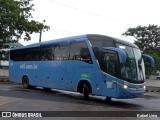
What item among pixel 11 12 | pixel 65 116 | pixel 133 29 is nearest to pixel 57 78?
pixel 65 116

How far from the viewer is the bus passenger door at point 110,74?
590 inches

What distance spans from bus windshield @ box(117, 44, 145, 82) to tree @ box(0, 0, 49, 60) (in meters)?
21.6

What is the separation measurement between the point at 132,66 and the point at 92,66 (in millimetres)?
2150

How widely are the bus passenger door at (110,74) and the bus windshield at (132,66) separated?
1.39ft

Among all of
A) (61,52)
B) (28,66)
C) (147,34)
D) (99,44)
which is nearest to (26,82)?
(28,66)

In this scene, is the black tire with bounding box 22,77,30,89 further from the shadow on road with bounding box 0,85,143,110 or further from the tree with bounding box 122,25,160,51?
the tree with bounding box 122,25,160,51

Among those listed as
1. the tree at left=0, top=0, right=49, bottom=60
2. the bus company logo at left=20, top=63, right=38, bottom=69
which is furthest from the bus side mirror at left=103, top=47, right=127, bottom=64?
the tree at left=0, top=0, right=49, bottom=60

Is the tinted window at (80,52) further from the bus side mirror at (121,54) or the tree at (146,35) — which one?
the tree at (146,35)

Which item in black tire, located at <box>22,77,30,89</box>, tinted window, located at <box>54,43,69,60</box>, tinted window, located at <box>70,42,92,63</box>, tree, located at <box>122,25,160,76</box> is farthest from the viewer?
tree, located at <box>122,25,160,76</box>

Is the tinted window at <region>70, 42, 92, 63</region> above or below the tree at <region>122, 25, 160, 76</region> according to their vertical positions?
below

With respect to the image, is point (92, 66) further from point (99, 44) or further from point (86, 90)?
point (86, 90)

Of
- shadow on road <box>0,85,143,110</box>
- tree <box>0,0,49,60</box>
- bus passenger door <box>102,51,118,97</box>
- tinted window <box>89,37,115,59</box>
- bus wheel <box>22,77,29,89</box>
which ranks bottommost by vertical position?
shadow on road <box>0,85,143,110</box>

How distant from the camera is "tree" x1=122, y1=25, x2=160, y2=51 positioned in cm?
5991

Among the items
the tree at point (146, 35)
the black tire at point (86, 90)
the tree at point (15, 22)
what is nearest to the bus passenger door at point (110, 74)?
the black tire at point (86, 90)
